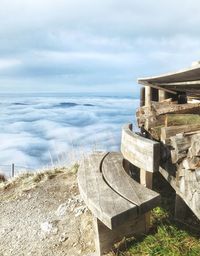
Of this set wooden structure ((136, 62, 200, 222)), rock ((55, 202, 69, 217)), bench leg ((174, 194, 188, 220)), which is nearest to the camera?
wooden structure ((136, 62, 200, 222))

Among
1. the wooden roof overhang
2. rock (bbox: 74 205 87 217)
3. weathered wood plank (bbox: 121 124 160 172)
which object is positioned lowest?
rock (bbox: 74 205 87 217)

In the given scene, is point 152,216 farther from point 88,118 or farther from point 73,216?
point 88,118

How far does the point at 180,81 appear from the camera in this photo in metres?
4.44

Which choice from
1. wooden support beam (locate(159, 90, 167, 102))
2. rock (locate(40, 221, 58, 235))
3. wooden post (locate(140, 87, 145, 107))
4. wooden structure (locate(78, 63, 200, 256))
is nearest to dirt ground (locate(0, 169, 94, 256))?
rock (locate(40, 221, 58, 235))

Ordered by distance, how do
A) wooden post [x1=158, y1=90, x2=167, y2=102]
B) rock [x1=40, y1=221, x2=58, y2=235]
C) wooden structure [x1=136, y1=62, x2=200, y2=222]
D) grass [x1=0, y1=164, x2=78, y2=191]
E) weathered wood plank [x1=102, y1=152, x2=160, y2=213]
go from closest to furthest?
wooden structure [x1=136, y1=62, x2=200, y2=222], weathered wood plank [x1=102, y1=152, x2=160, y2=213], rock [x1=40, y1=221, x2=58, y2=235], wooden post [x1=158, y1=90, x2=167, y2=102], grass [x1=0, y1=164, x2=78, y2=191]

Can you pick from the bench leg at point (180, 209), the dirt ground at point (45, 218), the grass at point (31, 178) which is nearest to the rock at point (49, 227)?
the dirt ground at point (45, 218)

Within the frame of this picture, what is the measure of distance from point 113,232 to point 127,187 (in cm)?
58

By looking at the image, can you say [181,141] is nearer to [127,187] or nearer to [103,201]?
[127,187]

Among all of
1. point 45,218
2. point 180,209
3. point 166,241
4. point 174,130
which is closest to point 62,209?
point 45,218

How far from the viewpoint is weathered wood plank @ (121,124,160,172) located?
3291 millimetres

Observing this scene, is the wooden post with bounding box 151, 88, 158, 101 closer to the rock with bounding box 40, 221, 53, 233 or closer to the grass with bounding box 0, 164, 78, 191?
the grass with bounding box 0, 164, 78, 191

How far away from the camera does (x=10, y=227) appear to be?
18.2 ft

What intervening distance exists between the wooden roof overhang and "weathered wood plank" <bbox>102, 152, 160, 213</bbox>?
4.36 ft

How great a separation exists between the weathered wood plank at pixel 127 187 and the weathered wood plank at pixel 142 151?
0.26 meters
